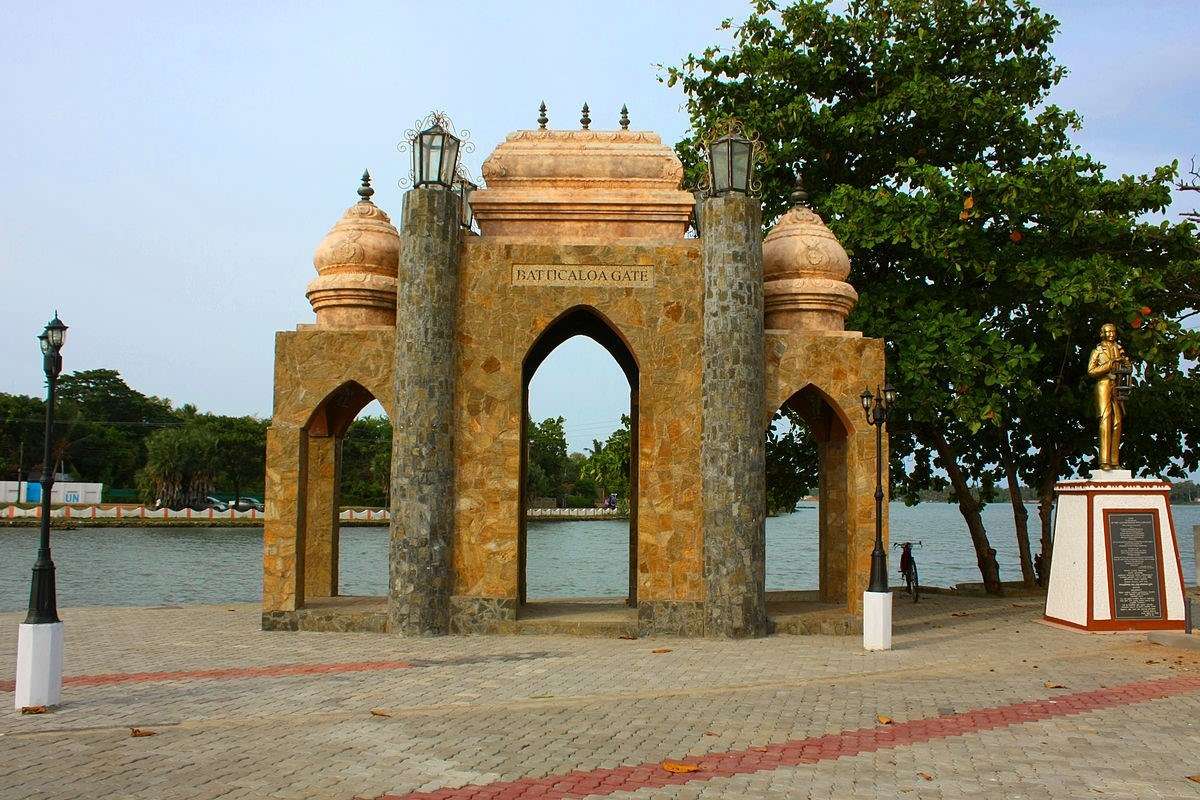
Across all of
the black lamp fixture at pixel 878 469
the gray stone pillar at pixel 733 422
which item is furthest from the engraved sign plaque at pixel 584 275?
the black lamp fixture at pixel 878 469

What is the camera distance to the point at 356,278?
14.2m

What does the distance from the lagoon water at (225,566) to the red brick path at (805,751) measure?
16.5 meters

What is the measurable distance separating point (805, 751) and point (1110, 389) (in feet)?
31.6

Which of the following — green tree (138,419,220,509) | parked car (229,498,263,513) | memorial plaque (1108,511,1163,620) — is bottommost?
parked car (229,498,263,513)

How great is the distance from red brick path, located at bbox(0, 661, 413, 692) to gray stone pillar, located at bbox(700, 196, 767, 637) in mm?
4094

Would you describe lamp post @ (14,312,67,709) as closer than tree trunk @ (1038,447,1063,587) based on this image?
Yes

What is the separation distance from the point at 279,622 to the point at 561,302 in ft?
17.8

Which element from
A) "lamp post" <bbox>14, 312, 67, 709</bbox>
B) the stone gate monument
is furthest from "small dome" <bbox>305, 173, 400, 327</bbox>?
"lamp post" <bbox>14, 312, 67, 709</bbox>

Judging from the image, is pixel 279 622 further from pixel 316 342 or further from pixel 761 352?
pixel 761 352

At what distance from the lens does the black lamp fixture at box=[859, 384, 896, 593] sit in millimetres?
12453

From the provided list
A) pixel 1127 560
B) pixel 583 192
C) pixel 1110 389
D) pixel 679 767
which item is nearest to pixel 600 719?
pixel 679 767

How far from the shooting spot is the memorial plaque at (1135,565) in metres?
13.8

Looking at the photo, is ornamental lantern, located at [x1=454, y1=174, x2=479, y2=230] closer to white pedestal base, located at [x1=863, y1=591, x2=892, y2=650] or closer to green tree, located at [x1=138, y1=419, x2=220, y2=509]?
white pedestal base, located at [x1=863, y1=591, x2=892, y2=650]

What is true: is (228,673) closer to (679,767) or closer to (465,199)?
(679,767)
